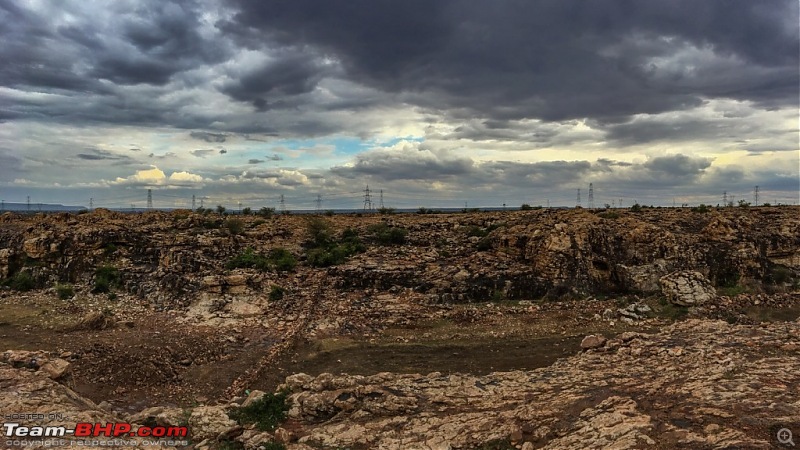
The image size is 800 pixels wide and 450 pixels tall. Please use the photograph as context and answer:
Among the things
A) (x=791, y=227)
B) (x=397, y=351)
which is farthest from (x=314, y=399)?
(x=791, y=227)

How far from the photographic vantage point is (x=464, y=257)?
25.2 m

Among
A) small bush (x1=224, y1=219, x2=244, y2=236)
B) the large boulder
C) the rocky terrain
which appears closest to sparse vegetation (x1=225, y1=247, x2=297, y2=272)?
the rocky terrain

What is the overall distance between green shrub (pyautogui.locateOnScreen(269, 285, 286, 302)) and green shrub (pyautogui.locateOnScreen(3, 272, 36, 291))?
47.3 feet

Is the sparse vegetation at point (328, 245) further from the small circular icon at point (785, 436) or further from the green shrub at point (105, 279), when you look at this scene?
the small circular icon at point (785, 436)

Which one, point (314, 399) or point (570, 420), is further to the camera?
point (314, 399)

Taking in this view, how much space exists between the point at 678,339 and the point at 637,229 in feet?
41.1

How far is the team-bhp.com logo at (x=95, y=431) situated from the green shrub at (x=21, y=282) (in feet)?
65.7

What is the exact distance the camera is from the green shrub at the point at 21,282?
23625 mm

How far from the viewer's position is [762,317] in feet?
60.7

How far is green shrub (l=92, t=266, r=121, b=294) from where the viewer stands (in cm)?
2259

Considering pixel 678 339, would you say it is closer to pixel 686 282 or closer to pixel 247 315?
pixel 686 282

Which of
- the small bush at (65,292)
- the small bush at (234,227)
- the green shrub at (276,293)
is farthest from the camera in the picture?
the small bush at (234,227)

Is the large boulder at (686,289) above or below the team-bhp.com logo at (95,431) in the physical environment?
above

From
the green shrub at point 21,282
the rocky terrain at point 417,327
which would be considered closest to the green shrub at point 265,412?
the rocky terrain at point 417,327
